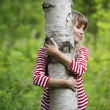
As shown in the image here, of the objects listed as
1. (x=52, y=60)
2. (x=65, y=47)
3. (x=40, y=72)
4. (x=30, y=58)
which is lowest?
(x=30, y=58)

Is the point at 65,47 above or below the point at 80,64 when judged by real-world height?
above

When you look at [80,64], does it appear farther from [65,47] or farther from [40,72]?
[40,72]

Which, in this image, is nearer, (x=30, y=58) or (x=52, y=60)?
(x=52, y=60)

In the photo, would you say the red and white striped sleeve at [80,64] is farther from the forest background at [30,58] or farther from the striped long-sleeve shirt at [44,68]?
the forest background at [30,58]

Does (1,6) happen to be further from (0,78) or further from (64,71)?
(64,71)

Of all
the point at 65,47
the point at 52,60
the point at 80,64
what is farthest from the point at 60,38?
the point at 80,64

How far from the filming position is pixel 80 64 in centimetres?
146

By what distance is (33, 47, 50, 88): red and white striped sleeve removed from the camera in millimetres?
1358

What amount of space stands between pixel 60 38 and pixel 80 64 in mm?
337

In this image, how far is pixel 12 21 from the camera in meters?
6.59

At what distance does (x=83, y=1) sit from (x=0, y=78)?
166 inches

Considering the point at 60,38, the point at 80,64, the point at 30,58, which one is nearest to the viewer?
the point at 60,38

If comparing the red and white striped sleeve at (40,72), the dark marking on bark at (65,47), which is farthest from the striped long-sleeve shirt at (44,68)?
the dark marking on bark at (65,47)

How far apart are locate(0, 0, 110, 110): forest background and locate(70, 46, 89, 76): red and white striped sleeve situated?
394mm
